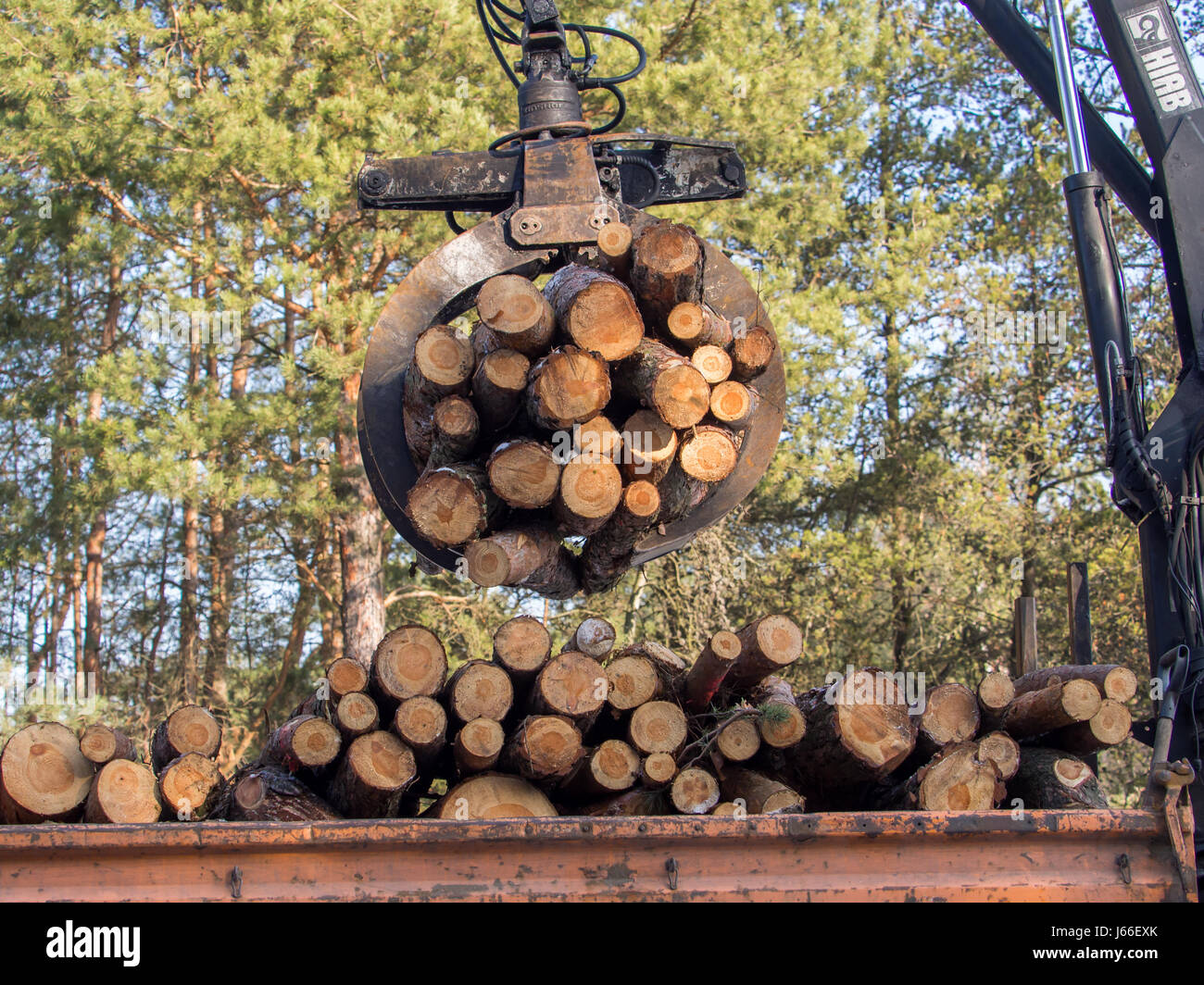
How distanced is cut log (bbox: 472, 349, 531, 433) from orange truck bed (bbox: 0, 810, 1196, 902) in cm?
165

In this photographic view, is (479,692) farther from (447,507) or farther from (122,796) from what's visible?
(122,796)

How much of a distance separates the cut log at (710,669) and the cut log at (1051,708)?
0.93 metres

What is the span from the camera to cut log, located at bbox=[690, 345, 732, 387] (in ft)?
13.0

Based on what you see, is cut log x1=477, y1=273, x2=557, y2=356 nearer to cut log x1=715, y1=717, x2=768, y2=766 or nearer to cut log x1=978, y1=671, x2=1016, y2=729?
cut log x1=715, y1=717, x2=768, y2=766

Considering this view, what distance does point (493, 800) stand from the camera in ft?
11.6

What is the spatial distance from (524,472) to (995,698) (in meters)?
1.75

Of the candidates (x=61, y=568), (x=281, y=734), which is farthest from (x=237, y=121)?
(x=281, y=734)

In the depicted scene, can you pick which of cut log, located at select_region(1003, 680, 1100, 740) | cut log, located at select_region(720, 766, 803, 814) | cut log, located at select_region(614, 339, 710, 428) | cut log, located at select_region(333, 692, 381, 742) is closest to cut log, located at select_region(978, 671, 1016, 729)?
cut log, located at select_region(1003, 680, 1100, 740)

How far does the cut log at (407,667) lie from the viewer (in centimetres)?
369

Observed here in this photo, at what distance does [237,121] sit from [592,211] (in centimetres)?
721

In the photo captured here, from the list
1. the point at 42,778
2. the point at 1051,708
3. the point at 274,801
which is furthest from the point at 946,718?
the point at 42,778

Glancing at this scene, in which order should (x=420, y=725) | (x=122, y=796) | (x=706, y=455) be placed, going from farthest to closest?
(x=706, y=455) < (x=420, y=725) < (x=122, y=796)
